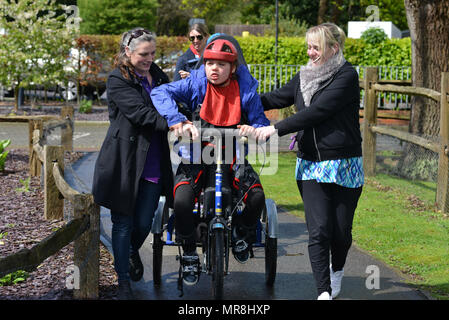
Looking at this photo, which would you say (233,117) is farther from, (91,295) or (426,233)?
(426,233)

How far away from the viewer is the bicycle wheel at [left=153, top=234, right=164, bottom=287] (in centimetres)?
555

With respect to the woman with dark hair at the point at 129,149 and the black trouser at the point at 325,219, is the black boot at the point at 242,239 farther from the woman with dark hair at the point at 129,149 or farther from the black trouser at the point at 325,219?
the woman with dark hair at the point at 129,149

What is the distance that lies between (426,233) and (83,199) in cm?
408

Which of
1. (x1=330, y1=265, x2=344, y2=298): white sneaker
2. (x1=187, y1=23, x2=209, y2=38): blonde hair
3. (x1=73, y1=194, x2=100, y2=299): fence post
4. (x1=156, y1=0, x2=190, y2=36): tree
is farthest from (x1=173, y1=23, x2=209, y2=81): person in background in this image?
(x1=156, y1=0, x2=190, y2=36): tree

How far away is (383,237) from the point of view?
745cm

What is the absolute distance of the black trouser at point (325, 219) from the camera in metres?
5.03

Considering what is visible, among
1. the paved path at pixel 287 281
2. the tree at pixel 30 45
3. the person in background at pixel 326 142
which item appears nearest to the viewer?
the person in background at pixel 326 142

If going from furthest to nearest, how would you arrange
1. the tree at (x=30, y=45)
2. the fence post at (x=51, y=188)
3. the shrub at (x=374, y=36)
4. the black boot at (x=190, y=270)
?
the shrub at (x=374, y=36), the tree at (x=30, y=45), the fence post at (x=51, y=188), the black boot at (x=190, y=270)

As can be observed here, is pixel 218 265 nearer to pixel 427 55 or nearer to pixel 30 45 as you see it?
pixel 427 55

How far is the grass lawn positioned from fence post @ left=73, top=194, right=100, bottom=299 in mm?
2480

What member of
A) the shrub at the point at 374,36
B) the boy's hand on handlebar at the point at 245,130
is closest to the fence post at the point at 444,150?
the boy's hand on handlebar at the point at 245,130

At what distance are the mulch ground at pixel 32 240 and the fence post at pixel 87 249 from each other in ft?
0.63

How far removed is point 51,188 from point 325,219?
3.56 meters

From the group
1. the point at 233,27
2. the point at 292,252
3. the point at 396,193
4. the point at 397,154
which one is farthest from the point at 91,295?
the point at 233,27
